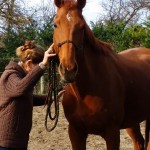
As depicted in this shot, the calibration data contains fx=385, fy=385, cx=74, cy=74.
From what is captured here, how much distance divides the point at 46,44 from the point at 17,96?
11350mm

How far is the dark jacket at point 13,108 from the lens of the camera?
330 centimetres

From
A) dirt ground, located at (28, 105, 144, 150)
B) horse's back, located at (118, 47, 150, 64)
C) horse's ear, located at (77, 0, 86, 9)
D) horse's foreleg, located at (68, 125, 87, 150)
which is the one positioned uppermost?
horse's ear, located at (77, 0, 86, 9)

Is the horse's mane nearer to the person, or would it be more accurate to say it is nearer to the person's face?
the person

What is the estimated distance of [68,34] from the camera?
3.16 meters

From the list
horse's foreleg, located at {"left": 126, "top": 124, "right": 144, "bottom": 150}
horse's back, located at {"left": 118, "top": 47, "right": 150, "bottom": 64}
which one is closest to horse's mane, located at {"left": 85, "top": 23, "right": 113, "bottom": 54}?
horse's back, located at {"left": 118, "top": 47, "right": 150, "bottom": 64}

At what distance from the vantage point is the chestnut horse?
3.18 metres

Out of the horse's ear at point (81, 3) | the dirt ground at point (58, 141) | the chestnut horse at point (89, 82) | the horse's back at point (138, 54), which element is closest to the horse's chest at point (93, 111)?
the chestnut horse at point (89, 82)

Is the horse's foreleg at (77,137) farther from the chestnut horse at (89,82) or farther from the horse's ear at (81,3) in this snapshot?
the horse's ear at (81,3)

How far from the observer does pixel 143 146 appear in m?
5.32

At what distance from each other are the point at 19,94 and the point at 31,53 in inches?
15.7

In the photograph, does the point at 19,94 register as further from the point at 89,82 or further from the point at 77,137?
the point at 77,137

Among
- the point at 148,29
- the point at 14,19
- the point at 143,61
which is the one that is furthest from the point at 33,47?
the point at 14,19

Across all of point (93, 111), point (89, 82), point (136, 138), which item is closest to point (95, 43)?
point (89, 82)

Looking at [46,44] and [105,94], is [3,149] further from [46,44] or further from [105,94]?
[46,44]
